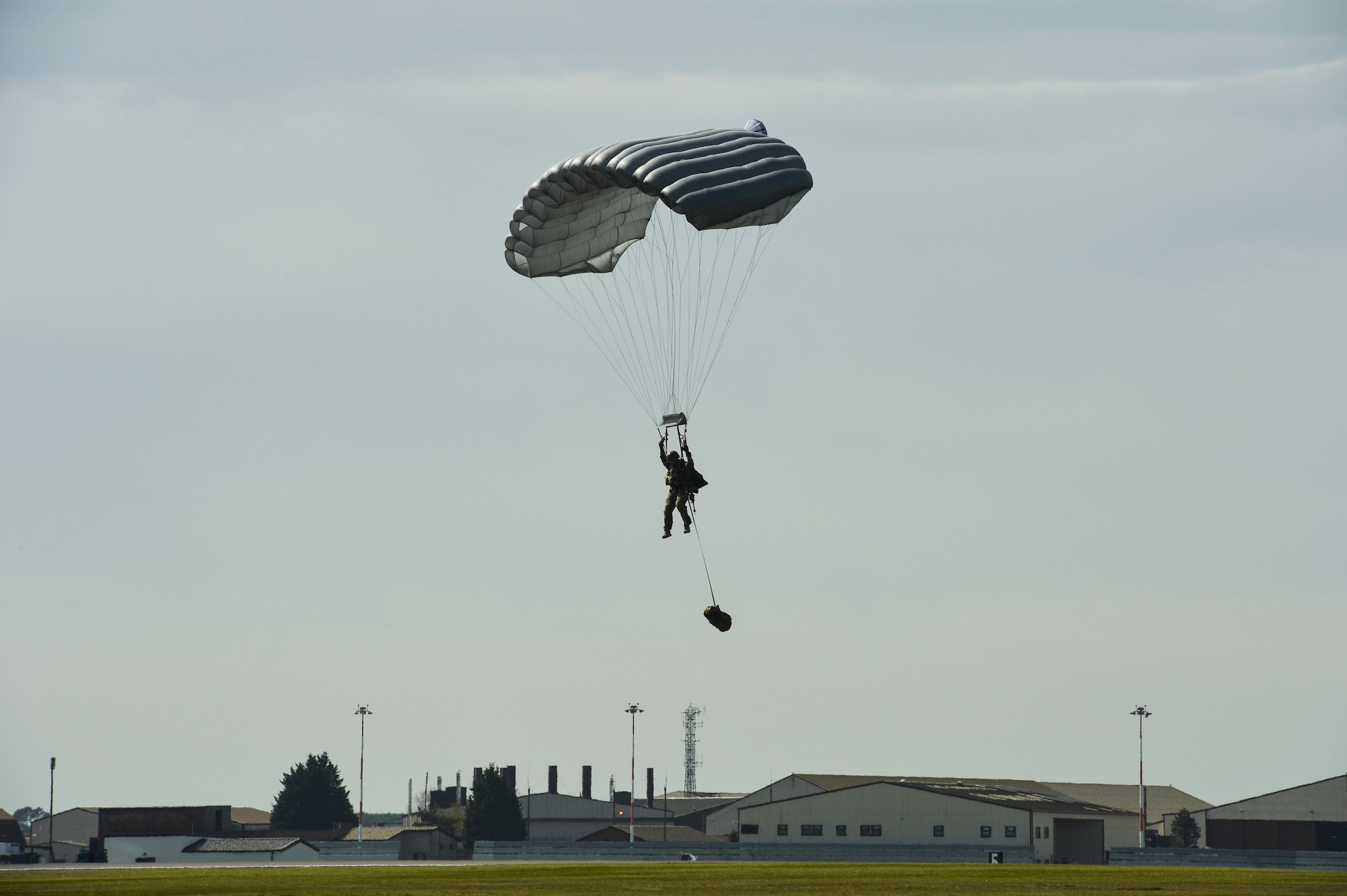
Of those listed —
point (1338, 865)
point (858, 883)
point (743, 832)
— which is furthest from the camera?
point (743, 832)

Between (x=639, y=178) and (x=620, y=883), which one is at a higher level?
(x=639, y=178)

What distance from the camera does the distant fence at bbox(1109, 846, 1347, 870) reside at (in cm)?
5506

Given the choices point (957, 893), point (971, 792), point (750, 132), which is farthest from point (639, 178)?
point (971, 792)

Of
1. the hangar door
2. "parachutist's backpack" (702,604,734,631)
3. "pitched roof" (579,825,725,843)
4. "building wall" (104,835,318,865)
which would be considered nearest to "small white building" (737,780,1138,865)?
the hangar door

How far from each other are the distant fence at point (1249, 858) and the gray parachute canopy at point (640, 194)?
120 feet

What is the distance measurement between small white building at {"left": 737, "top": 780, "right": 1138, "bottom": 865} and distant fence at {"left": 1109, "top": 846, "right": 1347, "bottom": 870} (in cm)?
1699

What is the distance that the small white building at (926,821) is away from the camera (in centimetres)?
7556

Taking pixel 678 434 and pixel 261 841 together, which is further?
pixel 261 841

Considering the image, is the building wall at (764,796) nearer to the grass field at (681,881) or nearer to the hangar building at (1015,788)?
the hangar building at (1015,788)

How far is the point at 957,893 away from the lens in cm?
3067

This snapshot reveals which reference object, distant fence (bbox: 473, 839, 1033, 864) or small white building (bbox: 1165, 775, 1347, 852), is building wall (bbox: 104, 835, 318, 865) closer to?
distant fence (bbox: 473, 839, 1033, 864)

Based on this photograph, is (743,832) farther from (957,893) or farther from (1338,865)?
(957,893)

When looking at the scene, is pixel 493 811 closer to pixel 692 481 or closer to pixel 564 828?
pixel 564 828

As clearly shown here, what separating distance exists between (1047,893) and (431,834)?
58.4m
